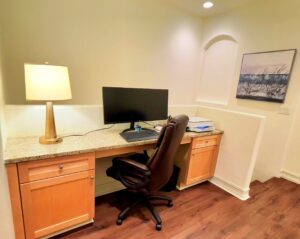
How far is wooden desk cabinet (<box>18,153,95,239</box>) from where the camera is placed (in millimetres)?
1250

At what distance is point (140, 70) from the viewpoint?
10.4 ft

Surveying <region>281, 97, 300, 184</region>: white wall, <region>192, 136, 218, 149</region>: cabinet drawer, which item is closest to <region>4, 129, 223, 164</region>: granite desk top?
<region>192, 136, 218, 149</region>: cabinet drawer

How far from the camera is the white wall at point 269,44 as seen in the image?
7.91 ft

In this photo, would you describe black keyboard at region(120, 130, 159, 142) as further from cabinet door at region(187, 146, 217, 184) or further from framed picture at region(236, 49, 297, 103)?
framed picture at region(236, 49, 297, 103)

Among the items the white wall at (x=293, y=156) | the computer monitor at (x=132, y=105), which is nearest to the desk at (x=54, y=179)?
the computer monitor at (x=132, y=105)

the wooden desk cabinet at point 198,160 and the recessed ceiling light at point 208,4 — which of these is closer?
the wooden desk cabinet at point 198,160

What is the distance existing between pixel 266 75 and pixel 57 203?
3008mm

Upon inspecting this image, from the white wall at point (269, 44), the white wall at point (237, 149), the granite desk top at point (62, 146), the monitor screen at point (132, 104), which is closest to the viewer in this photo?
the granite desk top at point (62, 146)

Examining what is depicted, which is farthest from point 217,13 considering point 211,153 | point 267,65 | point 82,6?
point 211,153

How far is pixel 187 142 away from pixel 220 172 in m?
0.76

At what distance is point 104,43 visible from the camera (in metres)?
2.75

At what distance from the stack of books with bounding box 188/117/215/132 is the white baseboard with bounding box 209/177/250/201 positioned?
2.39 feet

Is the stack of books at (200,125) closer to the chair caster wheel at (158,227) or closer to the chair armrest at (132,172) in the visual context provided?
the chair armrest at (132,172)

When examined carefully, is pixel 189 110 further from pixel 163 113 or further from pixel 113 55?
pixel 113 55
